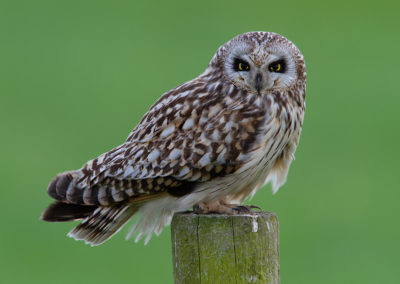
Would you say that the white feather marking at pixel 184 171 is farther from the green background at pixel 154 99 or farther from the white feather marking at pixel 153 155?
the green background at pixel 154 99

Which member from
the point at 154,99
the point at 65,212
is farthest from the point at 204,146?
the point at 154,99

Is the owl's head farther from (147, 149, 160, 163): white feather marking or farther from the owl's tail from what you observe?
the owl's tail

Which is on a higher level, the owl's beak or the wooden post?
the owl's beak

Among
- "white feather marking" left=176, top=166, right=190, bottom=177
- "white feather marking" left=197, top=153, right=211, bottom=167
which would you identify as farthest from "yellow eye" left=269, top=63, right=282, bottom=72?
"white feather marking" left=176, top=166, right=190, bottom=177

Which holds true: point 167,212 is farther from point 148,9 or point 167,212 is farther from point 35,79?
point 148,9

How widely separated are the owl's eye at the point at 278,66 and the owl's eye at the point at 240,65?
0.14 m

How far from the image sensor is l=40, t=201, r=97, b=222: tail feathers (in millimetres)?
5516

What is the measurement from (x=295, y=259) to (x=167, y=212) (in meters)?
4.43

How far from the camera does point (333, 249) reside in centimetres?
1033

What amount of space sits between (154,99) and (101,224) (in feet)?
25.5

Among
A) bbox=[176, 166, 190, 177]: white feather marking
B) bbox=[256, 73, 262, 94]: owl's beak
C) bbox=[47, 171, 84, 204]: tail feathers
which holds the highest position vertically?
bbox=[256, 73, 262, 94]: owl's beak

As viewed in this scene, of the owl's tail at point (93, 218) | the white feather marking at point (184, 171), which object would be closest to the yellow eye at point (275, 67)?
the white feather marking at point (184, 171)

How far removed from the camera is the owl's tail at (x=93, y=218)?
5.58 metres

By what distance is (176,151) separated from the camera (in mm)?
5461
